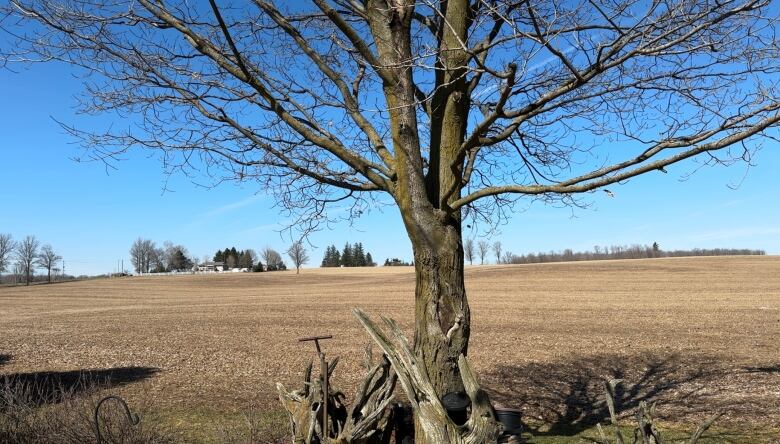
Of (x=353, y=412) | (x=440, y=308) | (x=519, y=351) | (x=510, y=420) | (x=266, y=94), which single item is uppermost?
(x=266, y=94)

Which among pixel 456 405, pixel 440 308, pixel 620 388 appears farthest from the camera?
pixel 620 388

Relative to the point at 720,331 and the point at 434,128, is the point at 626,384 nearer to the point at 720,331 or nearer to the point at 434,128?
the point at 434,128

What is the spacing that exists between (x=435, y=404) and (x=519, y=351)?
11.2 meters

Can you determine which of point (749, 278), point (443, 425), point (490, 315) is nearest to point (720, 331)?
point (490, 315)

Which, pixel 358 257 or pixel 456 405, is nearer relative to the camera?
pixel 456 405

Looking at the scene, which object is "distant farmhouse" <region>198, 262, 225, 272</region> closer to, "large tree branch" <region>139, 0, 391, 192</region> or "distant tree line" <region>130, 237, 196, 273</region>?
"distant tree line" <region>130, 237, 196, 273</region>

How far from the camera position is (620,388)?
10.6 m

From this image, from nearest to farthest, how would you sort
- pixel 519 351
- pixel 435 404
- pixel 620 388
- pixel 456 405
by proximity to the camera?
pixel 435 404 → pixel 456 405 → pixel 620 388 → pixel 519 351

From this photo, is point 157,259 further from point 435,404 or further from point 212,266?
point 435,404

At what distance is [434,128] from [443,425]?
2785 mm

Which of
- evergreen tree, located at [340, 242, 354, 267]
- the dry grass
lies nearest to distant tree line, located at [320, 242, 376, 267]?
evergreen tree, located at [340, 242, 354, 267]

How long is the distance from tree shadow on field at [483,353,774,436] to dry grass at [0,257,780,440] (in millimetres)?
30

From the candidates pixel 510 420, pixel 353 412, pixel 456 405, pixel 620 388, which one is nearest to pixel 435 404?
pixel 456 405

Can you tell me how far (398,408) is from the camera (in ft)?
19.3
